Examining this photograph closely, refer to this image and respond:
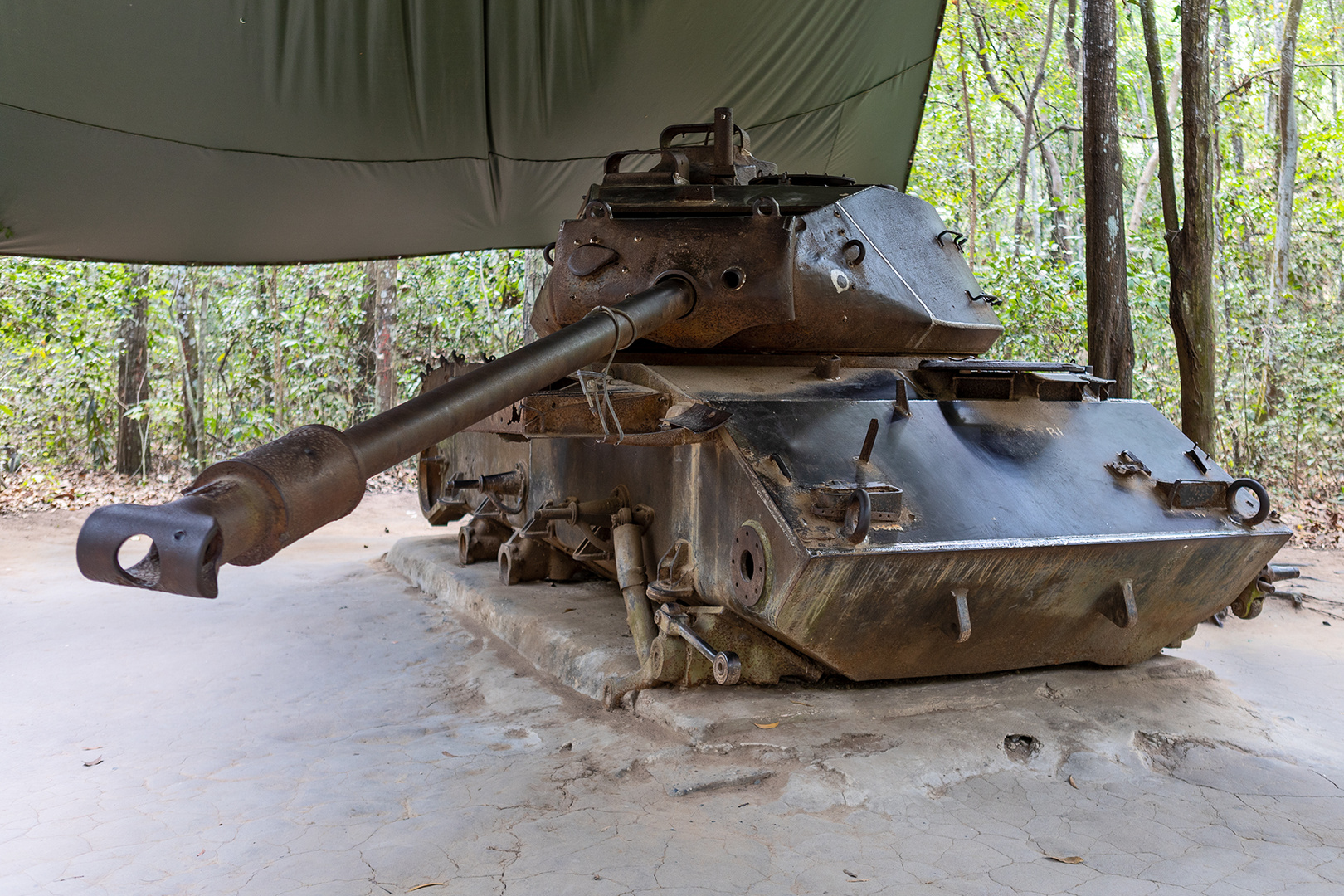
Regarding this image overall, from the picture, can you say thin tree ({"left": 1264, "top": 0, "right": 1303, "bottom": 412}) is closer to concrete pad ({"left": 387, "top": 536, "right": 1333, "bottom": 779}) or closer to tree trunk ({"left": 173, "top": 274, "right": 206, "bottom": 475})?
concrete pad ({"left": 387, "top": 536, "right": 1333, "bottom": 779})

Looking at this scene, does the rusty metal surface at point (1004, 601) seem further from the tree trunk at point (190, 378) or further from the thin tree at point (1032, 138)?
the tree trunk at point (190, 378)

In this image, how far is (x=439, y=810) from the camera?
3119mm

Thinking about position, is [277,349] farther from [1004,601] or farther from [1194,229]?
[1004,601]

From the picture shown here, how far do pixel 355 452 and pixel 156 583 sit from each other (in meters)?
0.47

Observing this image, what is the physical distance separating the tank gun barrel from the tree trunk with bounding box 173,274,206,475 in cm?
1118

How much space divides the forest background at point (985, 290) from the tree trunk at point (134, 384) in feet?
0.09

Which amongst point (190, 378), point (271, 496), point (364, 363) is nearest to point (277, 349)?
point (190, 378)

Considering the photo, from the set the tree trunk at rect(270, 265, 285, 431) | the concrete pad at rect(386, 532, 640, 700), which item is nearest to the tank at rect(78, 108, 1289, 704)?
the concrete pad at rect(386, 532, 640, 700)

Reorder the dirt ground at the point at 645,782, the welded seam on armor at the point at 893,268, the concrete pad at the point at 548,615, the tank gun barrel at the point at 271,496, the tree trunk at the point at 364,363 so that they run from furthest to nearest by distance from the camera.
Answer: the tree trunk at the point at 364,363, the welded seam on armor at the point at 893,268, the concrete pad at the point at 548,615, the dirt ground at the point at 645,782, the tank gun barrel at the point at 271,496

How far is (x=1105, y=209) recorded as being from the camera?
19.1 ft

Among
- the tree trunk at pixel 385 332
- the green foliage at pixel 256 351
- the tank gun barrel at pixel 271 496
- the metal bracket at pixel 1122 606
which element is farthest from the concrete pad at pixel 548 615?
the green foliage at pixel 256 351

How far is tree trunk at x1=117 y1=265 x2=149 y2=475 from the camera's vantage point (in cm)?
1232

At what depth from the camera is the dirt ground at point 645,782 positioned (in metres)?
2.69

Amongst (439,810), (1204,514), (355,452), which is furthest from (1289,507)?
(355,452)
